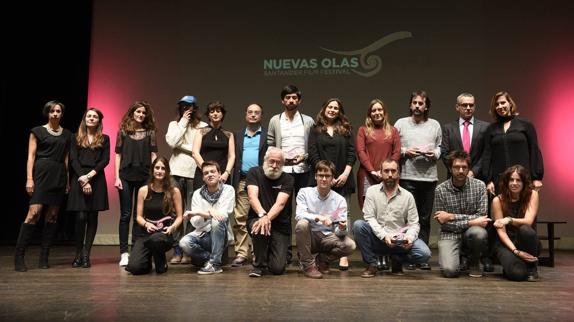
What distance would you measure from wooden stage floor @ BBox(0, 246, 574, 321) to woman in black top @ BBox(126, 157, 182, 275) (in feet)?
0.60

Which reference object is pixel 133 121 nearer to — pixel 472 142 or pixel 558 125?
pixel 472 142

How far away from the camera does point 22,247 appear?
12.9 ft

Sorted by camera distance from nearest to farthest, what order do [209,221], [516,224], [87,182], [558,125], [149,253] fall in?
[516,224] → [149,253] → [209,221] → [87,182] → [558,125]

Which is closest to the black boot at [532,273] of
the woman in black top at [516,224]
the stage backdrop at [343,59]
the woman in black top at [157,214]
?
the woman in black top at [516,224]

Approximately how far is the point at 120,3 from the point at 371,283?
4662 millimetres

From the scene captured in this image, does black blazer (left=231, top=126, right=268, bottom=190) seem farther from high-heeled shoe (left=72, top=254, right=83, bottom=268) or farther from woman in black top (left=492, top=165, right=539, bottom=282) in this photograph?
woman in black top (left=492, top=165, right=539, bottom=282)

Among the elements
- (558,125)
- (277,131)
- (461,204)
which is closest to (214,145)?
(277,131)

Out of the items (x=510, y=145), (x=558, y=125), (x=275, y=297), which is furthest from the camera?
(x=558, y=125)

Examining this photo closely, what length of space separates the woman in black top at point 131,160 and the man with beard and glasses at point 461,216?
2.39 metres

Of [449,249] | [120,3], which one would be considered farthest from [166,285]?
[120,3]

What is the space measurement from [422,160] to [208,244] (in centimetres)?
185

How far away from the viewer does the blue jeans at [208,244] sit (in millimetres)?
3771

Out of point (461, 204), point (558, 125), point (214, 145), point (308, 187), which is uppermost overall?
point (558, 125)

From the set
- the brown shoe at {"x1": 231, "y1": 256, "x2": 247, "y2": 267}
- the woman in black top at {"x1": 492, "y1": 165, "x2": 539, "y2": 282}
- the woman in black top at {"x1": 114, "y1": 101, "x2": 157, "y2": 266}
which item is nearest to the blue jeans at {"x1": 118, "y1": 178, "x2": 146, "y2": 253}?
the woman in black top at {"x1": 114, "y1": 101, "x2": 157, "y2": 266}
